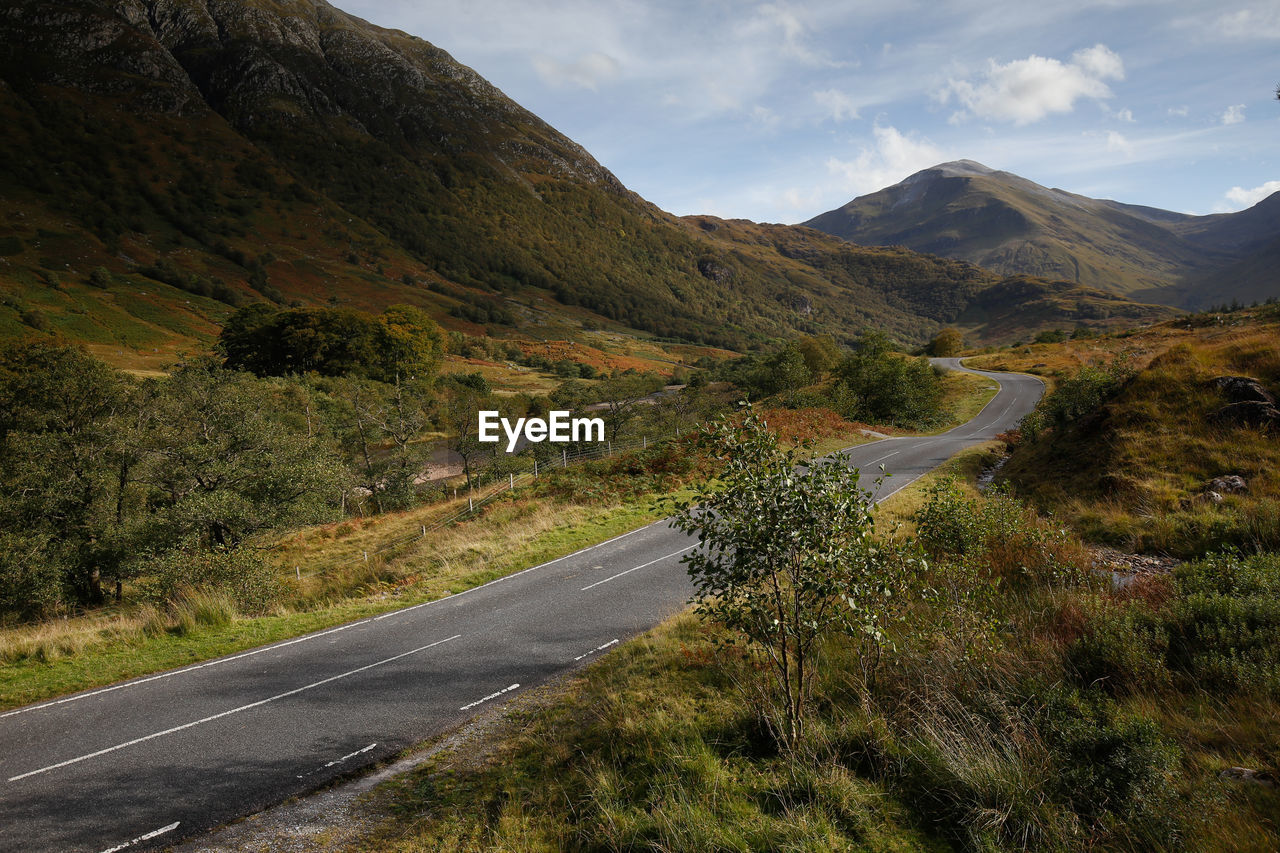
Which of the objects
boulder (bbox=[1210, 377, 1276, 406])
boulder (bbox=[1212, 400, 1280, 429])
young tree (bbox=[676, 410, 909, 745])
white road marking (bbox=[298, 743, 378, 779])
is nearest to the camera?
young tree (bbox=[676, 410, 909, 745])

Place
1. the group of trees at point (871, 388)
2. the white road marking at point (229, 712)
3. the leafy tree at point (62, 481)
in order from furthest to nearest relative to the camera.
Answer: the group of trees at point (871, 388)
the leafy tree at point (62, 481)
the white road marking at point (229, 712)

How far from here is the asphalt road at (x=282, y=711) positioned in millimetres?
6625

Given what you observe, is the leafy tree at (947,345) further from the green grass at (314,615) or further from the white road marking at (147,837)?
the white road marking at (147,837)

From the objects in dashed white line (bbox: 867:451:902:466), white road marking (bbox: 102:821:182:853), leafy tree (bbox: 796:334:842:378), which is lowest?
white road marking (bbox: 102:821:182:853)

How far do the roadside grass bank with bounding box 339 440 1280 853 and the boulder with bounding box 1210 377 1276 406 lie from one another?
1034 centimetres

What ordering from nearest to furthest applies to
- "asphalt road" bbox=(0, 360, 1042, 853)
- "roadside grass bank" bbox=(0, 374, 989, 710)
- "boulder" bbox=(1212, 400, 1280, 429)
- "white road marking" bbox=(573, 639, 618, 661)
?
"asphalt road" bbox=(0, 360, 1042, 853) < "white road marking" bbox=(573, 639, 618, 661) < "roadside grass bank" bbox=(0, 374, 989, 710) < "boulder" bbox=(1212, 400, 1280, 429)

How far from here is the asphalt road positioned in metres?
6.62

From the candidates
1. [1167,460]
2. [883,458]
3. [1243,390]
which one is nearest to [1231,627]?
[1167,460]

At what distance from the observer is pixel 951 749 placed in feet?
17.2

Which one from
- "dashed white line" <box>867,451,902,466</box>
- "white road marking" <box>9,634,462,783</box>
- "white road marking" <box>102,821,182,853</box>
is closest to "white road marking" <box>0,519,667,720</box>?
"white road marking" <box>9,634,462,783</box>

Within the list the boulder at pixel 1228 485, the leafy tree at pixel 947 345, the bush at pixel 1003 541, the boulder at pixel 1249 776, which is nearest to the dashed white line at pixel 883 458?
the boulder at pixel 1228 485

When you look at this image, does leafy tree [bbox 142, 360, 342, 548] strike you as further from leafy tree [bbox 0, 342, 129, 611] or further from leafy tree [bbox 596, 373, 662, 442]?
leafy tree [bbox 596, 373, 662, 442]

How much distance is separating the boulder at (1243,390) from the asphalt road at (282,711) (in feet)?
51.0

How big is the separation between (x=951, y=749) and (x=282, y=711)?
9.60 m
